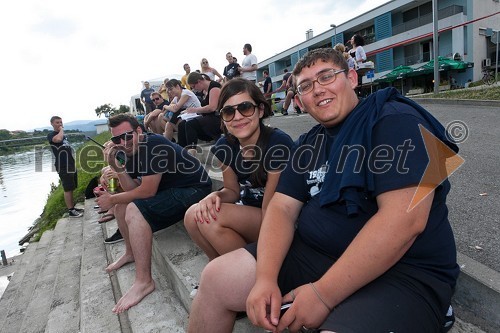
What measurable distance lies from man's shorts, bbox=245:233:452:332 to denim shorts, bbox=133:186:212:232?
210 cm

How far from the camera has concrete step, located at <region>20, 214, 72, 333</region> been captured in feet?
12.5

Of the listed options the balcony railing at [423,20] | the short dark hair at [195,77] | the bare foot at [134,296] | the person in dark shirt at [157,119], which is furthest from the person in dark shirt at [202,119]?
the balcony railing at [423,20]

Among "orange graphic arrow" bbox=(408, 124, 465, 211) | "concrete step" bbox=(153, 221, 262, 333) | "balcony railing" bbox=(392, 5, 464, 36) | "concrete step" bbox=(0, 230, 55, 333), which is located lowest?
"concrete step" bbox=(0, 230, 55, 333)

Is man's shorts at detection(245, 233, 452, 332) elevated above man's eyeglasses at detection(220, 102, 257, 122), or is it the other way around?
man's eyeglasses at detection(220, 102, 257, 122)

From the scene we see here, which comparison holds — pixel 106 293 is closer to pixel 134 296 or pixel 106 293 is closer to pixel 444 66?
pixel 134 296

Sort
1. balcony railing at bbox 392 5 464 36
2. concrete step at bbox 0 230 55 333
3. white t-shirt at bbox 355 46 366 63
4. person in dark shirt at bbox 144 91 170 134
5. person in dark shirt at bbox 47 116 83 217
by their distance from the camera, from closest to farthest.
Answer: concrete step at bbox 0 230 55 333 → person in dark shirt at bbox 47 116 83 217 → person in dark shirt at bbox 144 91 170 134 → white t-shirt at bbox 355 46 366 63 → balcony railing at bbox 392 5 464 36

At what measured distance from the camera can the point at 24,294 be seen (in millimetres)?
5246

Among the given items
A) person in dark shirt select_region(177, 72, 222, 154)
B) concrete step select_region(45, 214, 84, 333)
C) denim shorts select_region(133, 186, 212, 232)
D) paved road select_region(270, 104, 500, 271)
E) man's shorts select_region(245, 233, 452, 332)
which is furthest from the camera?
person in dark shirt select_region(177, 72, 222, 154)

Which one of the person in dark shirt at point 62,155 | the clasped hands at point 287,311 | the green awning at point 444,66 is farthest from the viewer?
the green awning at point 444,66

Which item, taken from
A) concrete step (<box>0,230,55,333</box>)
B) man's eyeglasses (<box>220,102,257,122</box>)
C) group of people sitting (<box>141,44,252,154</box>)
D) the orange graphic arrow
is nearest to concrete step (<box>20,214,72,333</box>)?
concrete step (<box>0,230,55,333</box>)

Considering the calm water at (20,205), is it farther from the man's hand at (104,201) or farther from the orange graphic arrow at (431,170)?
the orange graphic arrow at (431,170)

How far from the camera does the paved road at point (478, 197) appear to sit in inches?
76.6

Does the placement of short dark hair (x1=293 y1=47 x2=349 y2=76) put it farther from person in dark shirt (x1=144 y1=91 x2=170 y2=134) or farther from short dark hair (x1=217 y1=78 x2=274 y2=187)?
person in dark shirt (x1=144 y1=91 x2=170 y2=134)

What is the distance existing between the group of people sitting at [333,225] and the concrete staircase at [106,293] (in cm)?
45
